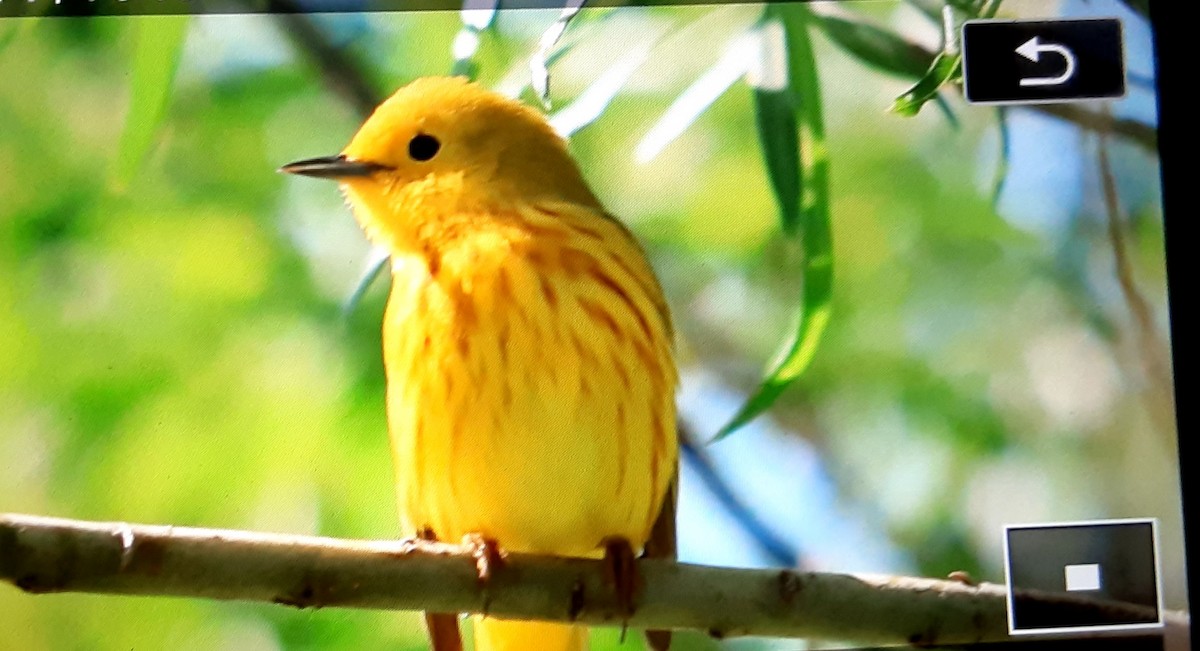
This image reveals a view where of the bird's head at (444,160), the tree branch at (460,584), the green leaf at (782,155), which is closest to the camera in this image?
the tree branch at (460,584)

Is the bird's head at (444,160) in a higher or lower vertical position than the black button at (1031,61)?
lower

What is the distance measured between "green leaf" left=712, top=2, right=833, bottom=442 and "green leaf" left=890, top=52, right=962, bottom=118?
0.08 metres

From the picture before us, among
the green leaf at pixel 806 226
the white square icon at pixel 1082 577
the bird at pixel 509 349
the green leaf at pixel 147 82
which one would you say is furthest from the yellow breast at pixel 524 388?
the white square icon at pixel 1082 577

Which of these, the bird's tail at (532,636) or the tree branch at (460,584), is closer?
the tree branch at (460,584)

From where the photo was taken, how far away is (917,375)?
41.4 inches

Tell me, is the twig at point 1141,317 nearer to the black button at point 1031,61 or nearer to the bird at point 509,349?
the black button at point 1031,61

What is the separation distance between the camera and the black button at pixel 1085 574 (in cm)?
103

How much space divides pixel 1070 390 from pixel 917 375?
15 centimetres

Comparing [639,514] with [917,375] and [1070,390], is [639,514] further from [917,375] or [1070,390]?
[1070,390]

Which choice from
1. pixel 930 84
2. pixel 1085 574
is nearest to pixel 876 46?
pixel 930 84

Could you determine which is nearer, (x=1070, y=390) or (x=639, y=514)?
(x=639, y=514)

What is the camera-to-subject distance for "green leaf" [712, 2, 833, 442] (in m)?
1.04

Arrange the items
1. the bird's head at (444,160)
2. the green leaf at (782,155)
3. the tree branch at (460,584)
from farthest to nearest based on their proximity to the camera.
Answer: the green leaf at (782,155) < the bird's head at (444,160) < the tree branch at (460,584)

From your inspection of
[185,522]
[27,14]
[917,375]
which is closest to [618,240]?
[917,375]
